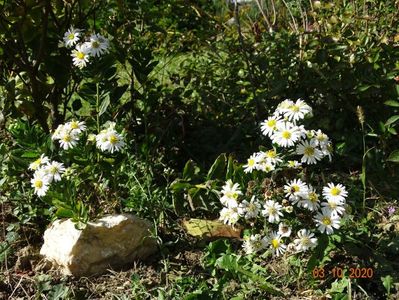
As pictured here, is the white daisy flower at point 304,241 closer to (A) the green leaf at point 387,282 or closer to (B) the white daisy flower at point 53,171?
(A) the green leaf at point 387,282

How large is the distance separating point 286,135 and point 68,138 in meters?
0.84

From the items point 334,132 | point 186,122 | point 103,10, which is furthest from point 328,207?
point 103,10

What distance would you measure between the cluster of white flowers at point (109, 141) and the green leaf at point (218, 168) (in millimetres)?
405

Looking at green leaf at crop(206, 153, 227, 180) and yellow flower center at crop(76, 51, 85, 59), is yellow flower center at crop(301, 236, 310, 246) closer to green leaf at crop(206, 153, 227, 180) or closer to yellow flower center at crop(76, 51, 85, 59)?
green leaf at crop(206, 153, 227, 180)

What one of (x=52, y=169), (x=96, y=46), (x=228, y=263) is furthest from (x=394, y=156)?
(x=52, y=169)

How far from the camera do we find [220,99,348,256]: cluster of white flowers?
90.0 inches

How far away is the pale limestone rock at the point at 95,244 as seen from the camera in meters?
2.55

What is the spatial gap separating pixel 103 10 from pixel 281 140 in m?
1.46

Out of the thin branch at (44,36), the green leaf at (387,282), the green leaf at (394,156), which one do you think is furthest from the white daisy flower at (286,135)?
the thin branch at (44,36)

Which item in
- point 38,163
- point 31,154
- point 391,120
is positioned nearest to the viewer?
point 38,163

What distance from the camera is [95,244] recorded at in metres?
2.57

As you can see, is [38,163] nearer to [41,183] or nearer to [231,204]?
[41,183]

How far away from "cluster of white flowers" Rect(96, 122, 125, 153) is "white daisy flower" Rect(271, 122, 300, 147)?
0.60 m

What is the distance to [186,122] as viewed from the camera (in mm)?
3404
